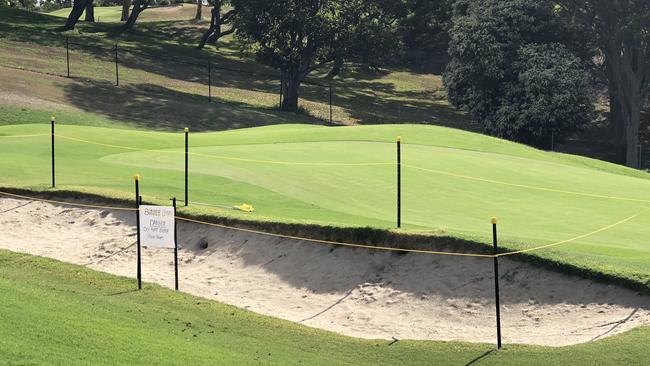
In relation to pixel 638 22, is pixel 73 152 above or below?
below

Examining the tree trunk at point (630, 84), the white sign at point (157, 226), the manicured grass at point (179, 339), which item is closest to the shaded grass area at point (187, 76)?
the tree trunk at point (630, 84)

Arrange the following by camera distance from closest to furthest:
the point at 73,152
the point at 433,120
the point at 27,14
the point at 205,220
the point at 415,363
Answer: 1. the point at 415,363
2. the point at 205,220
3. the point at 73,152
4. the point at 433,120
5. the point at 27,14

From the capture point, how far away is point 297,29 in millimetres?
61406

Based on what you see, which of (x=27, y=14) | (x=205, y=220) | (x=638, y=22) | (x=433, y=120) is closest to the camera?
(x=205, y=220)

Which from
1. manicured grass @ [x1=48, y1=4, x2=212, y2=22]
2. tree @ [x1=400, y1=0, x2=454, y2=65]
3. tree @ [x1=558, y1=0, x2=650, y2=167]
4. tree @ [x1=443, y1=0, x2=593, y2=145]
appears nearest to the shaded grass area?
tree @ [x1=400, y1=0, x2=454, y2=65]

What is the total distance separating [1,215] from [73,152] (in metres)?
7.97

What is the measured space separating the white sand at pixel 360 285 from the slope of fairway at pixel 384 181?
0.68m

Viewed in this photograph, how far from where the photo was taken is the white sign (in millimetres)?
17969

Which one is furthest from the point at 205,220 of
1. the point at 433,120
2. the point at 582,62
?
the point at 433,120

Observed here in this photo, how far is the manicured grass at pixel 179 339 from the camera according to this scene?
12250mm

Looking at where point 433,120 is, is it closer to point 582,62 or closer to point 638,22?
point 582,62

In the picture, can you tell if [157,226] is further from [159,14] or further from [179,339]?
[159,14]

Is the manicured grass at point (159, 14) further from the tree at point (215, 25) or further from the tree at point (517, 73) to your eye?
the tree at point (517, 73)

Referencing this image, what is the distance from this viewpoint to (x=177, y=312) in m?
16.6
